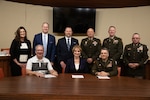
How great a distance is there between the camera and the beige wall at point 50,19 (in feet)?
18.5

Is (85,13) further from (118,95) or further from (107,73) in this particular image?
(118,95)

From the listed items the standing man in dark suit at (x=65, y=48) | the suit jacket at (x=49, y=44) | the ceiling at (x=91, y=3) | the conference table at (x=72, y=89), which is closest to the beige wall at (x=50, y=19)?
the ceiling at (x=91, y=3)

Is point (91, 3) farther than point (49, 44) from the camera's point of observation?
Yes

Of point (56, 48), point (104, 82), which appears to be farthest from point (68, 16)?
point (104, 82)

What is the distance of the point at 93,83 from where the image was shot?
116 inches

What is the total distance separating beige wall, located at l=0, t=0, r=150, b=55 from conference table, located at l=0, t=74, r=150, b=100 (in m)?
2.78

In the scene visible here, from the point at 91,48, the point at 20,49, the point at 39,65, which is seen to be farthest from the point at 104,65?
A: the point at 20,49

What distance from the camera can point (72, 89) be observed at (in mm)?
2602

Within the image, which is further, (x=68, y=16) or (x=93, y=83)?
(x=68, y=16)

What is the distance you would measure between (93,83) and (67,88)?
1.47 ft

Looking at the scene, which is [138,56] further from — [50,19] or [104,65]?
[50,19]

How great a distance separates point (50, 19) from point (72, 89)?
3.49m

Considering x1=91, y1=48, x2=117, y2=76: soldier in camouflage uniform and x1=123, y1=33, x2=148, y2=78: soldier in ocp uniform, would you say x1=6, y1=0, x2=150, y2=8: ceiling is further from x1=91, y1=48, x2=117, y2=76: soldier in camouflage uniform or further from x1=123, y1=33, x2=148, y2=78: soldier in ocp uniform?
x1=91, y1=48, x2=117, y2=76: soldier in camouflage uniform

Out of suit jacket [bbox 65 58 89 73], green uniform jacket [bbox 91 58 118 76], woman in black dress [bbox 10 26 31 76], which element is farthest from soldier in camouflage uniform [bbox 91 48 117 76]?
woman in black dress [bbox 10 26 31 76]
